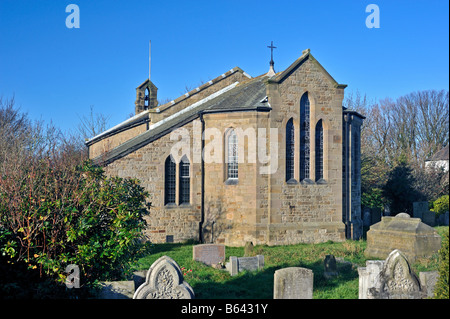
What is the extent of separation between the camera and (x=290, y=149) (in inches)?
837

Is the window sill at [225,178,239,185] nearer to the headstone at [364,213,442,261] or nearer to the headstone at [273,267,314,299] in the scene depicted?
the headstone at [364,213,442,261]

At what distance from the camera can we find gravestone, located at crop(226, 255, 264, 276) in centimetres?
1441

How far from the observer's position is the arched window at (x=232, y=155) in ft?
70.6

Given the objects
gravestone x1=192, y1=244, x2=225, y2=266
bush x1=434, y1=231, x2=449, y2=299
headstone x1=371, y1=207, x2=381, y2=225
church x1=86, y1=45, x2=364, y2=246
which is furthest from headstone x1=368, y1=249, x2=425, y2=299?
headstone x1=371, y1=207, x2=381, y2=225

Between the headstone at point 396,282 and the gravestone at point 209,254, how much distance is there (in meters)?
7.04

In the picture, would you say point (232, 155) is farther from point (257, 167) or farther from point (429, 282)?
point (429, 282)

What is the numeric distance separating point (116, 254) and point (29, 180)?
3.23 metres

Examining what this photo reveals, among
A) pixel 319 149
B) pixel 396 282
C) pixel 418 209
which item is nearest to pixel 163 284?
pixel 396 282

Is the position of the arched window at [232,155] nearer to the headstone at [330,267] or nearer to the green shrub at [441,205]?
the headstone at [330,267]

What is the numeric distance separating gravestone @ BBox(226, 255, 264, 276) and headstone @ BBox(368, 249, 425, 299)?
5.40 m

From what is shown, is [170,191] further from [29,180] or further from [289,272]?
[289,272]

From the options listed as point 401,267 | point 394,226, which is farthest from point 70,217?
point 394,226
